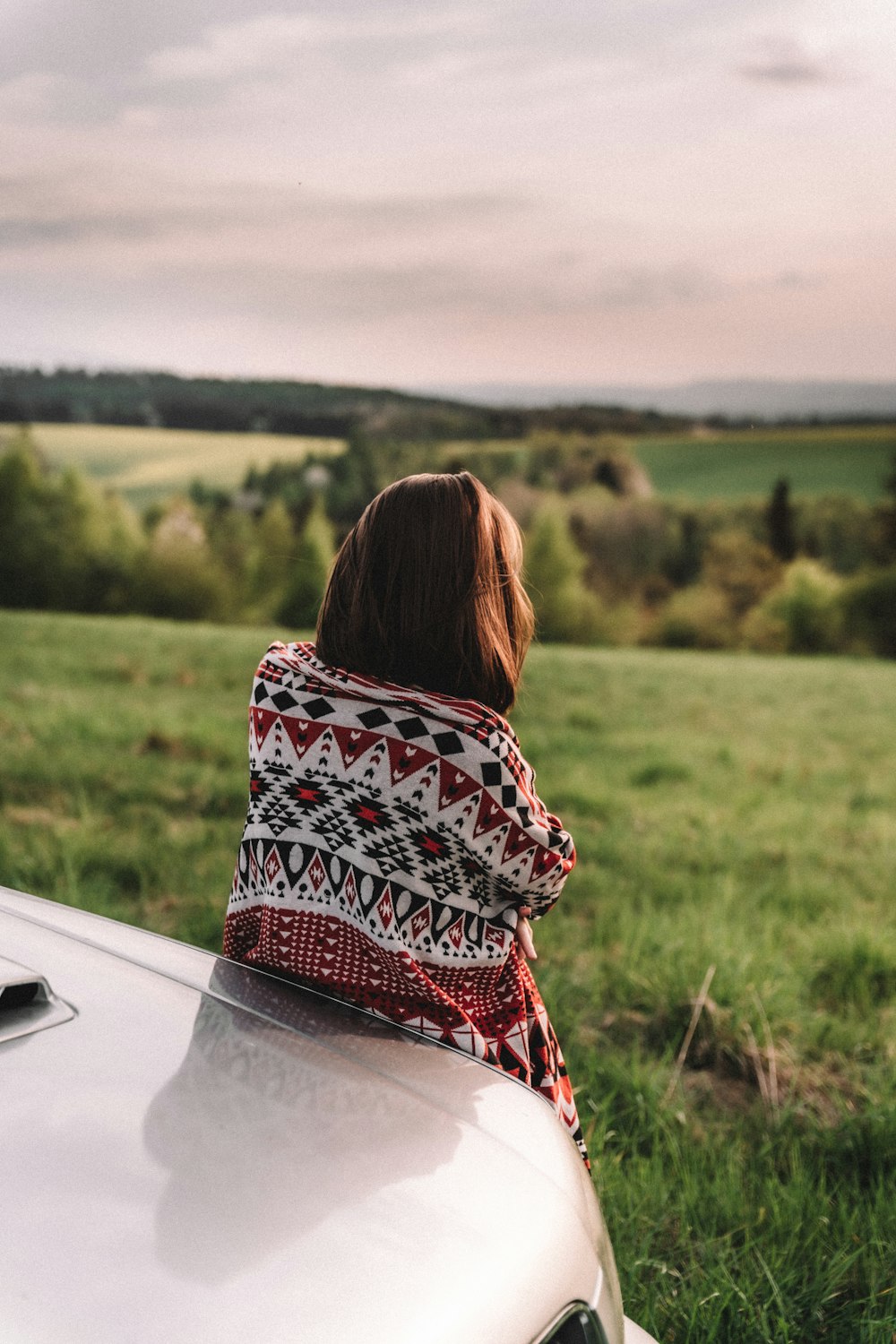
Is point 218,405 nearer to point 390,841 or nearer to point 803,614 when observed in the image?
point 390,841

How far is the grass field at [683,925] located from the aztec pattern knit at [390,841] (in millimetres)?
817

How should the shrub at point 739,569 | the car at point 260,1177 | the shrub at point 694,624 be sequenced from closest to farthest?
the car at point 260,1177
the shrub at point 694,624
the shrub at point 739,569

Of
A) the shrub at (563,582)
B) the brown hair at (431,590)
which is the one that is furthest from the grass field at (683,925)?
the shrub at (563,582)

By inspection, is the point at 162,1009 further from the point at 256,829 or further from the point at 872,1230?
the point at 872,1230

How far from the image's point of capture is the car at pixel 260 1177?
902mm

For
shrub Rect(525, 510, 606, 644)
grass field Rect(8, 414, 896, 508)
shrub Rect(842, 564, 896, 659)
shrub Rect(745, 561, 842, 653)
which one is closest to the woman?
grass field Rect(8, 414, 896, 508)

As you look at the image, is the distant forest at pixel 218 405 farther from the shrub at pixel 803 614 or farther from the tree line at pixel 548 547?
the shrub at pixel 803 614

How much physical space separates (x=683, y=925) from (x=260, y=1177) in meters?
2.71

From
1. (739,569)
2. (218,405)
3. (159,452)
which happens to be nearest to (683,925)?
(218,405)

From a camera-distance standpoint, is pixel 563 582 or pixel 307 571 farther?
pixel 563 582

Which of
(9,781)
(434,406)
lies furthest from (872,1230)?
(434,406)

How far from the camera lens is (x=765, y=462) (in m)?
17.0

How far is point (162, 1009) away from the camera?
1310 mm

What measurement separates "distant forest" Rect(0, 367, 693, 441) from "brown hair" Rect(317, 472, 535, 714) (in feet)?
26.6
